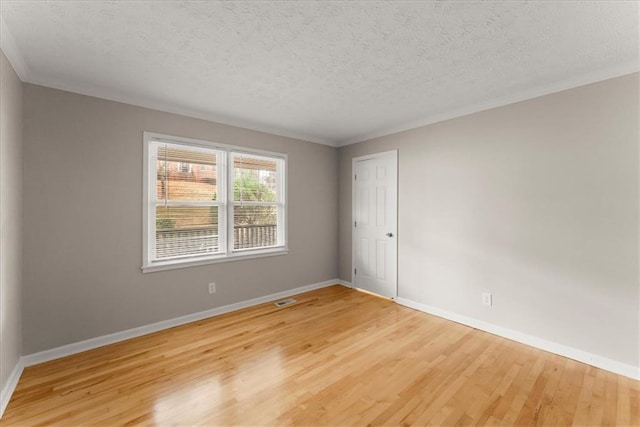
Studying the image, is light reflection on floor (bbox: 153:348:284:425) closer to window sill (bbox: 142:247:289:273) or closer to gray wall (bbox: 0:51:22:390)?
gray wall (bbox: 0:51:22:390)

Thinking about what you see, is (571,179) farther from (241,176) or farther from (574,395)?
(241,176)

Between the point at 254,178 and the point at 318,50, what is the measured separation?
220cm

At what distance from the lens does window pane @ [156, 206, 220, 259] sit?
3166mm

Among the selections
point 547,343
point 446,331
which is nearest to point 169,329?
point 446,331

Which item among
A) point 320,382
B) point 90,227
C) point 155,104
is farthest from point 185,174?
point 320,382

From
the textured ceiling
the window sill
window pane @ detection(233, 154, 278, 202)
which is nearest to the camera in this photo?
the textured ceiling

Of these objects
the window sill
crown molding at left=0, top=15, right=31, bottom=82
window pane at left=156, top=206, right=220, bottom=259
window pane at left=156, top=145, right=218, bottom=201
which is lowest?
the window sill

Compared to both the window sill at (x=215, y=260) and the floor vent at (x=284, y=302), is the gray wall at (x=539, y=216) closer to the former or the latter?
the floor vent at (x=284, y=302)

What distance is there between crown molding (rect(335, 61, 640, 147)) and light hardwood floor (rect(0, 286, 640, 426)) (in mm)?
2450

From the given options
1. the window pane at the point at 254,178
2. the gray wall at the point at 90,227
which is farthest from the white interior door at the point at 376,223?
the gray wall at the point at 90,227

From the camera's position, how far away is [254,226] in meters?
3.96

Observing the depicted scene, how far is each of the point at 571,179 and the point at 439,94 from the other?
1432 millimetres

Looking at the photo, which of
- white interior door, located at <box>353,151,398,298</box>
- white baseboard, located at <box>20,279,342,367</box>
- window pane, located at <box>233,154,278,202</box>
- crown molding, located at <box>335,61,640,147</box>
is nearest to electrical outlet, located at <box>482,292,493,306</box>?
white interior door, located at <box>353,151,398,298</box>

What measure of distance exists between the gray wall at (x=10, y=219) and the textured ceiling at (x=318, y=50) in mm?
299
